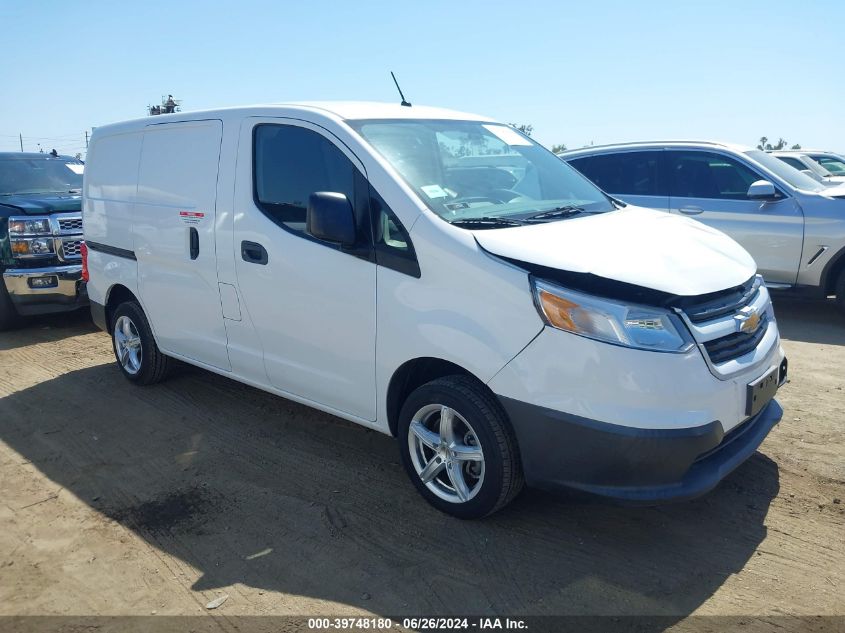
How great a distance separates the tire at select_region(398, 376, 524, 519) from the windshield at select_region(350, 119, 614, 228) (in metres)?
0.85

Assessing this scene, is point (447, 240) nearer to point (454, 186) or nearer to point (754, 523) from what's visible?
point (454, 186)

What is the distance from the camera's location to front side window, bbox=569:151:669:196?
788 cm

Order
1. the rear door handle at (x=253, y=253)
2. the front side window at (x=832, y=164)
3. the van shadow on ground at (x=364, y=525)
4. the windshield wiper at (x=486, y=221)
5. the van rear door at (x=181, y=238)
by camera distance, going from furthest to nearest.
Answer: the front side window at (x=832, y=164), the van rear door at (x=181, y=238), the rear door handle at (x=253, y=253), the windshield wiper at (x=486, y=221), the van shadow on ground at (x=364, y=525)

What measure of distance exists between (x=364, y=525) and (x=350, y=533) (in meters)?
0.09

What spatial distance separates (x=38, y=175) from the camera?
8.60 m

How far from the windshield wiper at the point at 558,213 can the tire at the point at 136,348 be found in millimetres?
3307

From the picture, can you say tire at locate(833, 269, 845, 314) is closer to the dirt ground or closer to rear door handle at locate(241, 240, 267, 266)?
the dirt ground

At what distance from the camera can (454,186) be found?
145 inches

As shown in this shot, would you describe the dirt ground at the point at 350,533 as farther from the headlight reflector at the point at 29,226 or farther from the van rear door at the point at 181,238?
the headlight reflector at the point at 29,226

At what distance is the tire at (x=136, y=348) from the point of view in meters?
5.52

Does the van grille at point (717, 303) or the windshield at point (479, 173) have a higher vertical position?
the windshield at point (479, 173)

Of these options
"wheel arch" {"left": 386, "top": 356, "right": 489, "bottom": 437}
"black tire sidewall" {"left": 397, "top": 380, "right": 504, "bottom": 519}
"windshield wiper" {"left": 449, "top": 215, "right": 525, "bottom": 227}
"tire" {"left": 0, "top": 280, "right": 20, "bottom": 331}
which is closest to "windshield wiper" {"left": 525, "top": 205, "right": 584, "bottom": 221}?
"windshield wiper" {"left": 449, "top": 215, "right": 525, "bottom": 227}

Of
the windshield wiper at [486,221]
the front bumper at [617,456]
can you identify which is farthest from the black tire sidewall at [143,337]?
the front bumper at [617,456]

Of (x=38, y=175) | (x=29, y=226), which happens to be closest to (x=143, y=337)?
(x=29, y=226)
